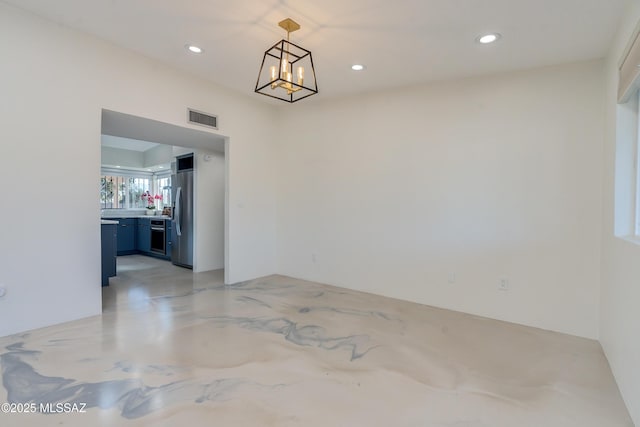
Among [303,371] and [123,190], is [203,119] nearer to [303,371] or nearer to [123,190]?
[303,371]

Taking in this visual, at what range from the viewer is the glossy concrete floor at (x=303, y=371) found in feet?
5.94

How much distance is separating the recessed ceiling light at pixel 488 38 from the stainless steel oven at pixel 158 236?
6.43m

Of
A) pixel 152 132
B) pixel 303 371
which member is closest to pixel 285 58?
pixel 152 132

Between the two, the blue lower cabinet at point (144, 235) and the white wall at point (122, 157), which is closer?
the blue lower cabinet at point (144, 235)

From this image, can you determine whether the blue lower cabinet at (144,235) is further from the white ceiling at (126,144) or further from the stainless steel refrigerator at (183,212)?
the white ceiling at (126,144)

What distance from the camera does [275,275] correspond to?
5.32 metres

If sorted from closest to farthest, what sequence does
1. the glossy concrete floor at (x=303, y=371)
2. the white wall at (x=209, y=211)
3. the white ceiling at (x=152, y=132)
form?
the glossy concrete floor at (x=303, y=371) < the white ceiling at (x=152, y=132) < the white wall at (x=209, y=211)

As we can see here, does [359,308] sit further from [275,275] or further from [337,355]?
[275,275]

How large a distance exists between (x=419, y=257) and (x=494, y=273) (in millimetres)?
847

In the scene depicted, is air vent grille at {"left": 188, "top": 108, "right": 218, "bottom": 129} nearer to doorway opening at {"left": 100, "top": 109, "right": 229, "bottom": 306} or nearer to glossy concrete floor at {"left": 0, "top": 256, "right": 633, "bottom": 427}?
doorway opening at {"left": 100, "top": 109, "right": 229, "bottom": 306}

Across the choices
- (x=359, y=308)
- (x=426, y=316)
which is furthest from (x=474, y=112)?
(x=359, y=308)

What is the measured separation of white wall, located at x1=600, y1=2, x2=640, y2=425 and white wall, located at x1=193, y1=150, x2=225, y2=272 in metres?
5.45

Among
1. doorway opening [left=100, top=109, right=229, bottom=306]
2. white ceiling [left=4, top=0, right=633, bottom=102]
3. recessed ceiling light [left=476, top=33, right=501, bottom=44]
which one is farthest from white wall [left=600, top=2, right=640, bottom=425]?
doorway opening [left=100, top=109, right=229, bottom=306]

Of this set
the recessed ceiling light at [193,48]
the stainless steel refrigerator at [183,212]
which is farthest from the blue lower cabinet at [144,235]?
the recessed ceiling light at [193,48]
